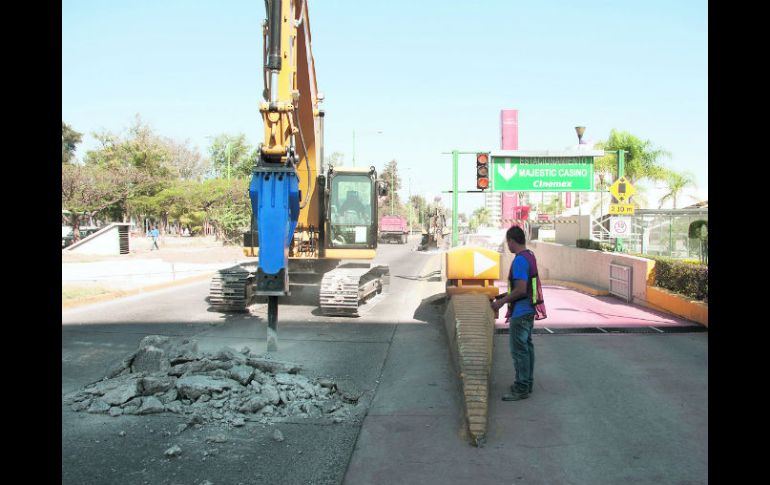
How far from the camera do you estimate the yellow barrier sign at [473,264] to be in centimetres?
1010

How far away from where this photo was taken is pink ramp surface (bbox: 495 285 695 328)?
10.8 metres

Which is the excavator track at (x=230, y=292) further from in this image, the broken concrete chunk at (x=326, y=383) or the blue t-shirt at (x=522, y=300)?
the blue t-shirt at (x=522, y=300)

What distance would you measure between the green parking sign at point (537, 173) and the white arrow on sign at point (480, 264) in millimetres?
10850

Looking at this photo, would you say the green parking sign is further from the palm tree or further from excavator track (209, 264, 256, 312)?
the palm tree

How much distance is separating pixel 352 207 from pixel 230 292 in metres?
3.20

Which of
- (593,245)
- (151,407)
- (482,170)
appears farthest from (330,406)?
(593,245)

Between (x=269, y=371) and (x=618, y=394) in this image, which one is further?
(x=269, y=371)

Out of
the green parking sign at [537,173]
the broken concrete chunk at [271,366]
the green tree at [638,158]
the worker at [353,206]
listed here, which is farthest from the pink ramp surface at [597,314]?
the green tree at [638,158]

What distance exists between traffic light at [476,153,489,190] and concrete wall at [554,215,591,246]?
5405mm
